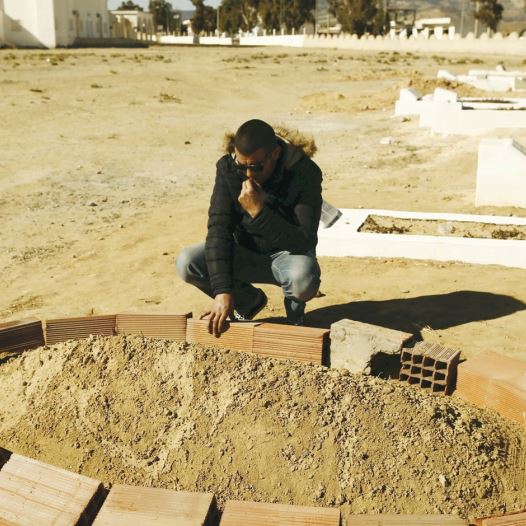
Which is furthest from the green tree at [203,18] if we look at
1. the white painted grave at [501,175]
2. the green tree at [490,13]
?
the white painted grave at [501,175]

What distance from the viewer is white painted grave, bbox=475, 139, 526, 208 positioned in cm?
712

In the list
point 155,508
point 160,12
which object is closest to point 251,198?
point 155,508

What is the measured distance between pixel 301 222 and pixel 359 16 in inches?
2793

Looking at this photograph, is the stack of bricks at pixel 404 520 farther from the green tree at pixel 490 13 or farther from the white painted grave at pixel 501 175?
the green tree at pixel 490 13

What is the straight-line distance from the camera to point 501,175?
715 centimetres

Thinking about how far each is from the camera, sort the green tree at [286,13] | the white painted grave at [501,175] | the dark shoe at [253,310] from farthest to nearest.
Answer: the green tree at [286,13] → the white painted grave at [501,175] → the dark shoe at [253,310]

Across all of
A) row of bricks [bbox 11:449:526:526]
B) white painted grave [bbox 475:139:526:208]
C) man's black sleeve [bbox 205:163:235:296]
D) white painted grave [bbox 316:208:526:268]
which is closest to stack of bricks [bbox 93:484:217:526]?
row of bricks [bbox 11:449:526:526]

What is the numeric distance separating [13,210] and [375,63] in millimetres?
29563

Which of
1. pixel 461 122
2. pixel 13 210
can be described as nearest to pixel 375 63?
pixel 461 122

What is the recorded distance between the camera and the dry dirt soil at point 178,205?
403 cm

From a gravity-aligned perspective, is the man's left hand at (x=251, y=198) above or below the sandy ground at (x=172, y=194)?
above

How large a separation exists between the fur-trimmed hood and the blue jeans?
51 cm

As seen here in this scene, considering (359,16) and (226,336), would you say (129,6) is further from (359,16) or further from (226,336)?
(226,336)

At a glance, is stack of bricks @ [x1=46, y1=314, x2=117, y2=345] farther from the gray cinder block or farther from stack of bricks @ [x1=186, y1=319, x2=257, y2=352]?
the gray cinder block
